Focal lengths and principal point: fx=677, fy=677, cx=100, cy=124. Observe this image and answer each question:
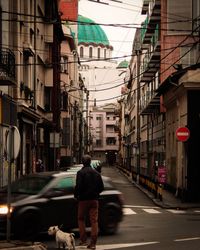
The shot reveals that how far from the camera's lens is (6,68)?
2452 centimetres

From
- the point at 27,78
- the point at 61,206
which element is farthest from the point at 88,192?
the point at 27,78

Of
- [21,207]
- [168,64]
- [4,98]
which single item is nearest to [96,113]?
[168,64]

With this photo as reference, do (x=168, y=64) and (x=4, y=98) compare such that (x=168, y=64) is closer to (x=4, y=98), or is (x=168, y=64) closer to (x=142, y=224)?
(x=4, y=98)

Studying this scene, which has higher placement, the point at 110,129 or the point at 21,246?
the point at 110,129

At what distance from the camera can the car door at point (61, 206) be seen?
14.7m

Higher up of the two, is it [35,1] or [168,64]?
[35,1]

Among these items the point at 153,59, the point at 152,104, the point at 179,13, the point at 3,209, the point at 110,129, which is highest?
the point at 179,13

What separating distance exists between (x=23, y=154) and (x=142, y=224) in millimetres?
16231

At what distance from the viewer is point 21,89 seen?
32031 millimetres

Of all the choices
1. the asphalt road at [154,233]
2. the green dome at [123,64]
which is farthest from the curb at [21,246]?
the green dome at [123,64]

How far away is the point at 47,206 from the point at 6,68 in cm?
1084

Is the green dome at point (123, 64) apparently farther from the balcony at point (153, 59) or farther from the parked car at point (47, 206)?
the parked car at point (47, 206)

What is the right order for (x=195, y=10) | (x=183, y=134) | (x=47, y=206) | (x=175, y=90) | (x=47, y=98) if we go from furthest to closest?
(x=47, y=98)
(x=195, y=10)
(x=175, y=90)
(x=183, y=134)
(x=47, y=206)

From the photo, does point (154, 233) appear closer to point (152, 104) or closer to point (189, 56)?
point (189, 56)
